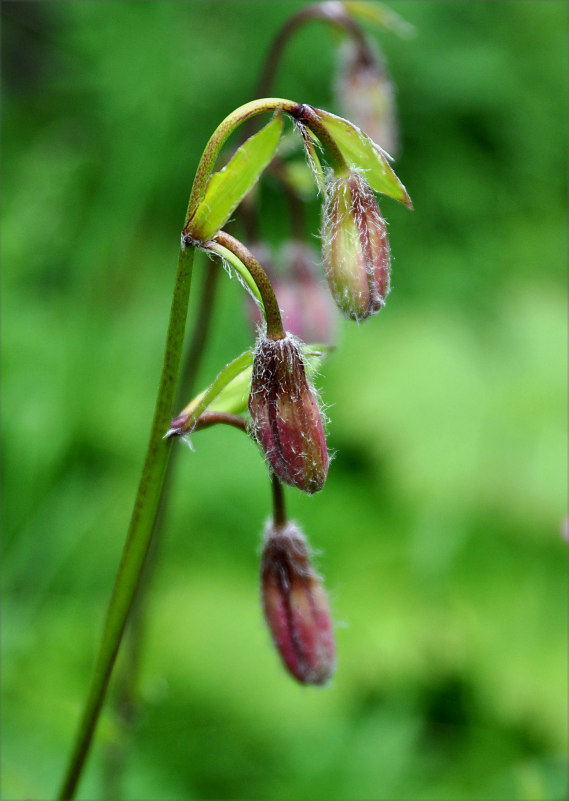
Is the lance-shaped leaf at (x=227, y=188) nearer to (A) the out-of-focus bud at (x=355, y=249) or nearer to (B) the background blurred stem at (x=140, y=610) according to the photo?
(A) the out-of-focus bud at (x=355, y=249)

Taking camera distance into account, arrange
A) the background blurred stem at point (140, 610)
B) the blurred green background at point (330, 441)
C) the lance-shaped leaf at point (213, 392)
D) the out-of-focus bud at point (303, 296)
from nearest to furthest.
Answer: the lance-shaped leaf at point (213, 392) < the background blurred stem at point (140, 610) < the out-of-focus bud at point (303, 296) < the blurred green background at point (330, 441)

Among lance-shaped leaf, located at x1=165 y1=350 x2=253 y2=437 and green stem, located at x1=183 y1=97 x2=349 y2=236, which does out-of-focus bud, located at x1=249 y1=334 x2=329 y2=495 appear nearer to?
lance-shaped leaf, located at x1=165 y1=350 x2=253 y2=437

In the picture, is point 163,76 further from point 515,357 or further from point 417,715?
point 417,715

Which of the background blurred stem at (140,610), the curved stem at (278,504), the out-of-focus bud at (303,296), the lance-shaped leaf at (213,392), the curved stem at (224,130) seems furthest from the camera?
the out-of-focus bud at (303,296)

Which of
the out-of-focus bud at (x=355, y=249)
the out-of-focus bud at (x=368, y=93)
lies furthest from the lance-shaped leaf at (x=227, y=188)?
the out-of-focus bud at (x=368, y=93)

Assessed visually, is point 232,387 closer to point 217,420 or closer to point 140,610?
point 217,420

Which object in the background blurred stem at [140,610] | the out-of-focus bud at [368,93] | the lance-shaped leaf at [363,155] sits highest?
the out-of-focus bud at [368,93]

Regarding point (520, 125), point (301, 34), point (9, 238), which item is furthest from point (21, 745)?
point (520, 125)
